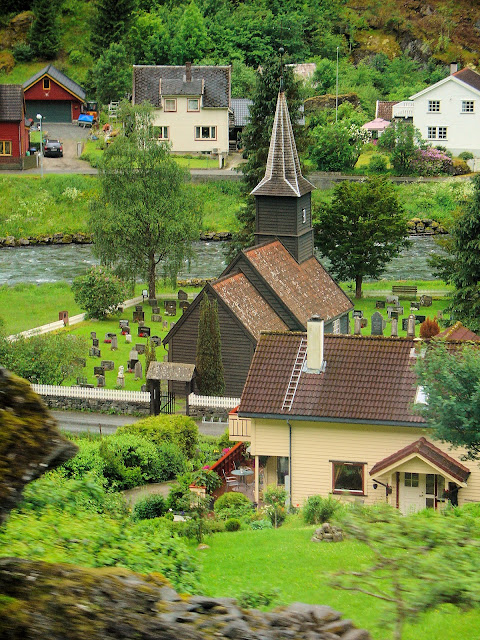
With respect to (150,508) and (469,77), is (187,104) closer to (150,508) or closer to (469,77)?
(469,77)

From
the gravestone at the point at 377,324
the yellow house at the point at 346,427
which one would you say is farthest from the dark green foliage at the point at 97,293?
the yellow house at the point at 346,427

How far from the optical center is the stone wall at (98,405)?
136 feet

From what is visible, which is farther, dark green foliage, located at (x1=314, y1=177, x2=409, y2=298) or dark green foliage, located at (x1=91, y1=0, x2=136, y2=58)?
dark green foliage, located at (x1=91, y1=0, x2=136, y2=58)

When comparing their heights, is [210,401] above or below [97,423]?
above

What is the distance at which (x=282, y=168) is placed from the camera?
4831 cm

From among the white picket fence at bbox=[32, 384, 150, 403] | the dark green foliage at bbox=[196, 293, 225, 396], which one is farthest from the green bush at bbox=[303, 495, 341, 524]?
the white picket fence at bbox=[32, 384, 150, 403]

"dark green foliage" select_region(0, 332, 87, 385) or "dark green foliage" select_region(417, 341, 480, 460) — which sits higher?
"dark green foliage" select_region(417, 341, 480, 460)

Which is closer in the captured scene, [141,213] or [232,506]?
[232,506]

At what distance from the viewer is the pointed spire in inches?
1874

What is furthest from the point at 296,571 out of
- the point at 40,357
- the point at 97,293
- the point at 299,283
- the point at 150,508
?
the point at 97,293

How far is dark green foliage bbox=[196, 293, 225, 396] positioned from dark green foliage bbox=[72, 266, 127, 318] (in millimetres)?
12297

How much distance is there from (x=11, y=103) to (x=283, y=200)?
149ft

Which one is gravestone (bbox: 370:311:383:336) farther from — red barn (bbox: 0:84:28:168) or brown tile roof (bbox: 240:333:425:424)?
red barn (bbox: 0:84:28:168)

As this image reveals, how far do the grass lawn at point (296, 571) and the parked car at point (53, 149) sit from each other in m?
66.5
